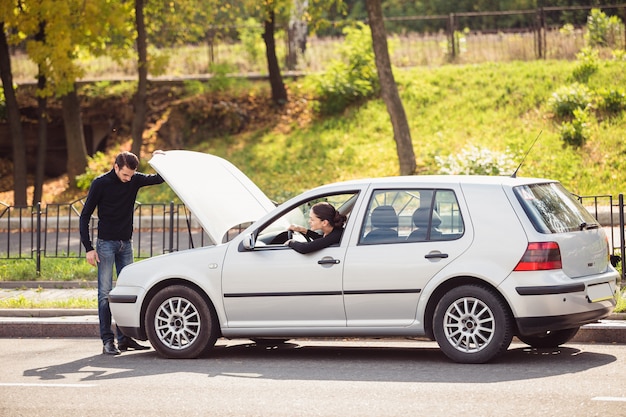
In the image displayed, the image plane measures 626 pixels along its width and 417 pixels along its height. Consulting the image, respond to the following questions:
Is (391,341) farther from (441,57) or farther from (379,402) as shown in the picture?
(441,57)

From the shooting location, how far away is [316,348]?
10695 millimetres

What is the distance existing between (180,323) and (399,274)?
2165 mm

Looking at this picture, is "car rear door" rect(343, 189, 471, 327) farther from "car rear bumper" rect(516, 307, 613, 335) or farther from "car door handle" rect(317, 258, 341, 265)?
"car rear bumper" rect(516, 307, 613, 335)

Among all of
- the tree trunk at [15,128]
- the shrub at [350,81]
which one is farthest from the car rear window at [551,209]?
the shrub at [350,81]

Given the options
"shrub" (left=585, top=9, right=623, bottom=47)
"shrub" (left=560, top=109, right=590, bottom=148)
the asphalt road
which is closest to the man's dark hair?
the asphalt road

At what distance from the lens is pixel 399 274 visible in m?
9.20

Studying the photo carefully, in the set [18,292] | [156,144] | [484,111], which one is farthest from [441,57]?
[18,292]

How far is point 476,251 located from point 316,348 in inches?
93.4

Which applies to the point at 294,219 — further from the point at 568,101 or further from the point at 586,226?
the point at 568,101

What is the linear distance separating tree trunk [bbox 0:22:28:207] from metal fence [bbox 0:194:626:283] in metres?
1.26

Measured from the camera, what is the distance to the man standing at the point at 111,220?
1059 centimetres

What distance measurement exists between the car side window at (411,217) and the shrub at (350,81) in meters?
19.2

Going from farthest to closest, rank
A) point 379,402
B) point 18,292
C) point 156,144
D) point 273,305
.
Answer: point 156,144, point 18,292, point 273,305, point 379,402

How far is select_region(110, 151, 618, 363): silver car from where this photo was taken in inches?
349
